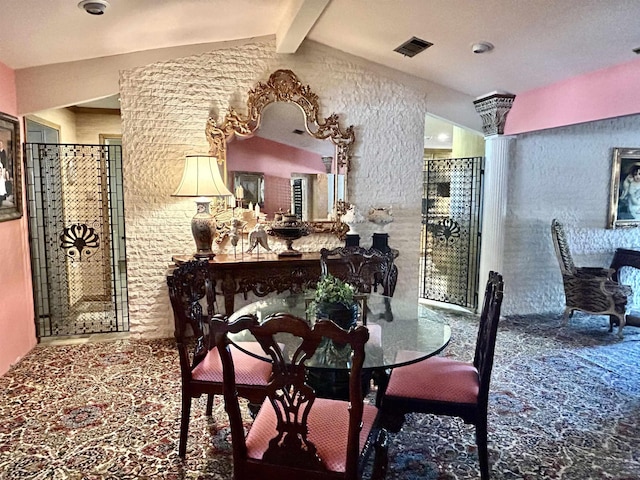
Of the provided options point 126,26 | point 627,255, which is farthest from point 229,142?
point 627,255

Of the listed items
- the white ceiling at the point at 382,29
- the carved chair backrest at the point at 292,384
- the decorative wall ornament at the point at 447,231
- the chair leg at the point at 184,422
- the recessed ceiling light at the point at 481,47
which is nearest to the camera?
the carved chair backrest at the point at 292,384

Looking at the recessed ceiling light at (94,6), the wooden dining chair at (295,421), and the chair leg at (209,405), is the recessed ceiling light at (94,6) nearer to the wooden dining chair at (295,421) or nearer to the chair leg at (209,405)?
the wooden dining chair at (295,421)

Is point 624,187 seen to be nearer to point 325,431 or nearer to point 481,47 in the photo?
point 481,47

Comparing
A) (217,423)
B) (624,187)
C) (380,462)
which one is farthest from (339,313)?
(624,187)

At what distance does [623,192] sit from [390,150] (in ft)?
9.80

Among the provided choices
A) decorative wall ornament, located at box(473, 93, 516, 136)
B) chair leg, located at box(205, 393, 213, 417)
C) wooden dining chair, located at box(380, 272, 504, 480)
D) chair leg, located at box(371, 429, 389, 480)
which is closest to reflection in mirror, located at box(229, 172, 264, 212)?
chair leg, located at box(205, 393, 213, 417)

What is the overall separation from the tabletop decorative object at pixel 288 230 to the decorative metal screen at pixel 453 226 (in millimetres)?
1976

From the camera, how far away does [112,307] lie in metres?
5.17

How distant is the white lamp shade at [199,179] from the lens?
12.6ft

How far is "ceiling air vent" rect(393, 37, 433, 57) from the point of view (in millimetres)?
3778

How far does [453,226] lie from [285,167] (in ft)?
7.57

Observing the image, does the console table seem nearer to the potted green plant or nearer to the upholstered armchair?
the potted green plant

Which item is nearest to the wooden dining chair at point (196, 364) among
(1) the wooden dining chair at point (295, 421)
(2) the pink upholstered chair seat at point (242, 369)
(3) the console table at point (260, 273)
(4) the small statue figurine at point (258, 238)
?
(2) the pink upholstered chair seat at point (242, 369)

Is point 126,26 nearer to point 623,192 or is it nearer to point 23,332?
point 23,332
